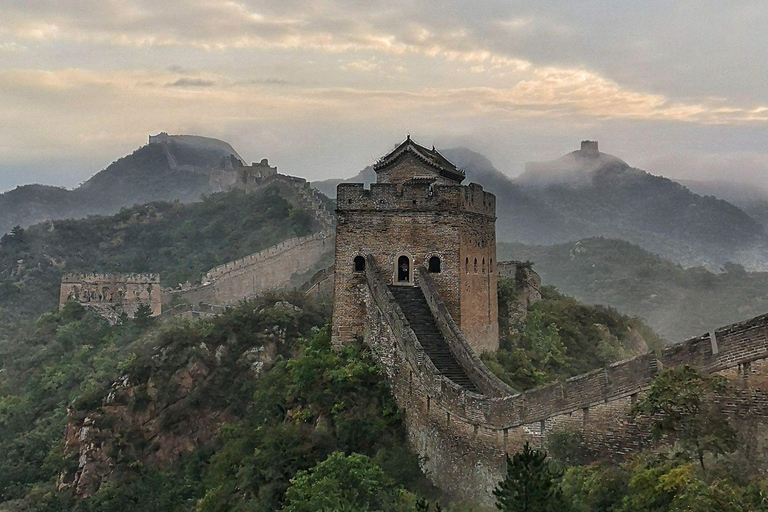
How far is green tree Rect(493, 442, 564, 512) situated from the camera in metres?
9.59

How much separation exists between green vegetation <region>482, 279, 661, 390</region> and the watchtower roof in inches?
187

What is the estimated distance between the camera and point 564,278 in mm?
70688

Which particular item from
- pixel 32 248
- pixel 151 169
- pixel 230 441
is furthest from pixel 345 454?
pixel 151 169

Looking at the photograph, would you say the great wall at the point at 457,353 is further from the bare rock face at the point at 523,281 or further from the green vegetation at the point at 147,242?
the green vegetation at the point at 147,242

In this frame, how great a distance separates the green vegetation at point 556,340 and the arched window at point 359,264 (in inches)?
159

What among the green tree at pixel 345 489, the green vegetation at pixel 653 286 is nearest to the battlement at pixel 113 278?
the green tree at pixel 345 489

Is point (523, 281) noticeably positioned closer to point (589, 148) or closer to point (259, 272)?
point (259, 272)

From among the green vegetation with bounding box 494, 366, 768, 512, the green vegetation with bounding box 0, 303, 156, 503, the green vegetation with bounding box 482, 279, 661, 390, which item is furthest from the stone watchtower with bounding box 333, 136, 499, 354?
the green vegetation with bounding box 0, 303, 156, 503

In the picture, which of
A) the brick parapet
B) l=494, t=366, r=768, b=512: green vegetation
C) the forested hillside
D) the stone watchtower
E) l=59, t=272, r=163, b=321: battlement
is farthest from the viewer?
the forested hillside

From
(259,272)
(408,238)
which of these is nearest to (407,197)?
(408,238)

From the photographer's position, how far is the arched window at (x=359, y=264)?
63.1ft

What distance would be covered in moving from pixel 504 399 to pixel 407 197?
23.0 ft

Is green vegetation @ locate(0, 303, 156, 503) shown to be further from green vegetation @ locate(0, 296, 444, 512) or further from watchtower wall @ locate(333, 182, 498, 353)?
watchtower wall @ locate(333, 182, 498, 353)

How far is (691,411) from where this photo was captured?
9.95 meters
